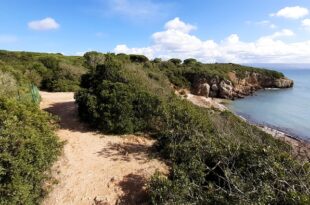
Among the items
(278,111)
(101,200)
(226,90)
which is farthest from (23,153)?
(226,90)

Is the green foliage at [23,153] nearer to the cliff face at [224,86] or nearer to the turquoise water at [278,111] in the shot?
the turquoise water at [278,111]

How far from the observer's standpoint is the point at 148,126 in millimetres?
16594

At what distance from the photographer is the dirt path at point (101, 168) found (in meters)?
10.6

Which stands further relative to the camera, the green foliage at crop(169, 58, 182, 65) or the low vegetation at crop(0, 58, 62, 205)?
the green foliage at crop(169, 58, 182, 65)

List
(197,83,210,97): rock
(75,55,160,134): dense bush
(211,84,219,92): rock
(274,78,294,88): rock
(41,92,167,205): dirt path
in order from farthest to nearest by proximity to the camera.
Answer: (274,78,294,88): rock → (211,84,219,92): rock → (197,83,210,97): rock → (75,55,160,134): dense bush → (41,92,167,205): dirt path

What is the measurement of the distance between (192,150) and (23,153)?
22.0ft

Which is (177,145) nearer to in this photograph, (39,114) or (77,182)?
(77,182)

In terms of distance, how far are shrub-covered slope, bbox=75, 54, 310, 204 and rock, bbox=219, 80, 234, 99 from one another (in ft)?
116

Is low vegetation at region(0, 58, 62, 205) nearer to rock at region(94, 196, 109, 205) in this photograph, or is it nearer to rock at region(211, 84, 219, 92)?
rock at region(94, 196, 109, 205)

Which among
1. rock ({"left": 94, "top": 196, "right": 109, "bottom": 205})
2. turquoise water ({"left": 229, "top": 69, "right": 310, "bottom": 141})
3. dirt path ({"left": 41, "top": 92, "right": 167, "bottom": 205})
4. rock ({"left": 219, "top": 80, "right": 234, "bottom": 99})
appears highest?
dirt path ({"left": 41, "top": 92, "right": 167, "bottom": 205})

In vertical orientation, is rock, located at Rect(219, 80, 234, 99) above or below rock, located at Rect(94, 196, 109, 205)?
below

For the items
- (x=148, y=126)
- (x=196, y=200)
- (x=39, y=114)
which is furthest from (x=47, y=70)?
(x=196, y=200)

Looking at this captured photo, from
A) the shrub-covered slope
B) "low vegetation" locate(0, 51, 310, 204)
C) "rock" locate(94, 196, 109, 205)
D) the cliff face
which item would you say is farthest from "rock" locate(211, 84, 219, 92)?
"rock" locate(94, 196, 109, 205)

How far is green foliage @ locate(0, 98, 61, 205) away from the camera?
8.52 m
